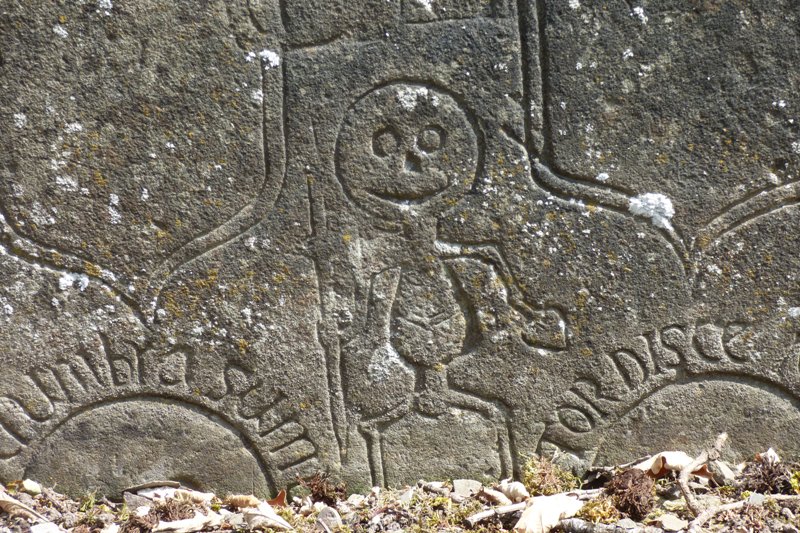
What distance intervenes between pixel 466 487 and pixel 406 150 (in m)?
1.14

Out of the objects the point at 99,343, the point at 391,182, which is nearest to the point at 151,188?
the point at 99,343

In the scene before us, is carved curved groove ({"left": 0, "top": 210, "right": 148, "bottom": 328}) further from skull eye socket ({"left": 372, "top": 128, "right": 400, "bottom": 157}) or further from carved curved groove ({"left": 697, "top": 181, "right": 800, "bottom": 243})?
carved curved groove ({"left": 697, "top": 181, "right": 800, "bottom": 243})

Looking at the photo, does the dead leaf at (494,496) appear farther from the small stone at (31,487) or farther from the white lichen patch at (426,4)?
the white lichen patch at (426,4)

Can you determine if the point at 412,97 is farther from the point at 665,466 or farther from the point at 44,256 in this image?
the point at 665,466

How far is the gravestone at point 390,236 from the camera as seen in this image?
8.66 feet

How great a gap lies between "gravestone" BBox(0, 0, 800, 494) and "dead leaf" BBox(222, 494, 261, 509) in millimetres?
59

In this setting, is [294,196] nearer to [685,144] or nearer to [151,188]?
[151,188]

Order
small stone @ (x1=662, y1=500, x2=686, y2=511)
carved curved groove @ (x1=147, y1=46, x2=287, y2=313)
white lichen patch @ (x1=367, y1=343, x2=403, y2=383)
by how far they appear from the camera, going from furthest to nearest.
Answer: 1. white lichen patch @ (x1=367, y1=343, x2=403, y2=383)
2. carved curved groove @ (x1=147, y1=46, x2=287, y2=313)
3. small stone @ (x1=662, y1=500, x2=686, y2=511)

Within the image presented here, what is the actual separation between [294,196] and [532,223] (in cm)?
78

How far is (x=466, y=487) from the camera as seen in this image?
2789mm

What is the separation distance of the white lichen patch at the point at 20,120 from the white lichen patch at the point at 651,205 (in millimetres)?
1944

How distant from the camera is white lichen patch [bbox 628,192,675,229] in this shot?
107 inches

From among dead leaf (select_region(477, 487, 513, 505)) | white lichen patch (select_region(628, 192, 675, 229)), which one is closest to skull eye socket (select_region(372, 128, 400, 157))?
white lichen patch (select_region(628, 192, 675, 229))

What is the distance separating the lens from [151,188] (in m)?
2.66
